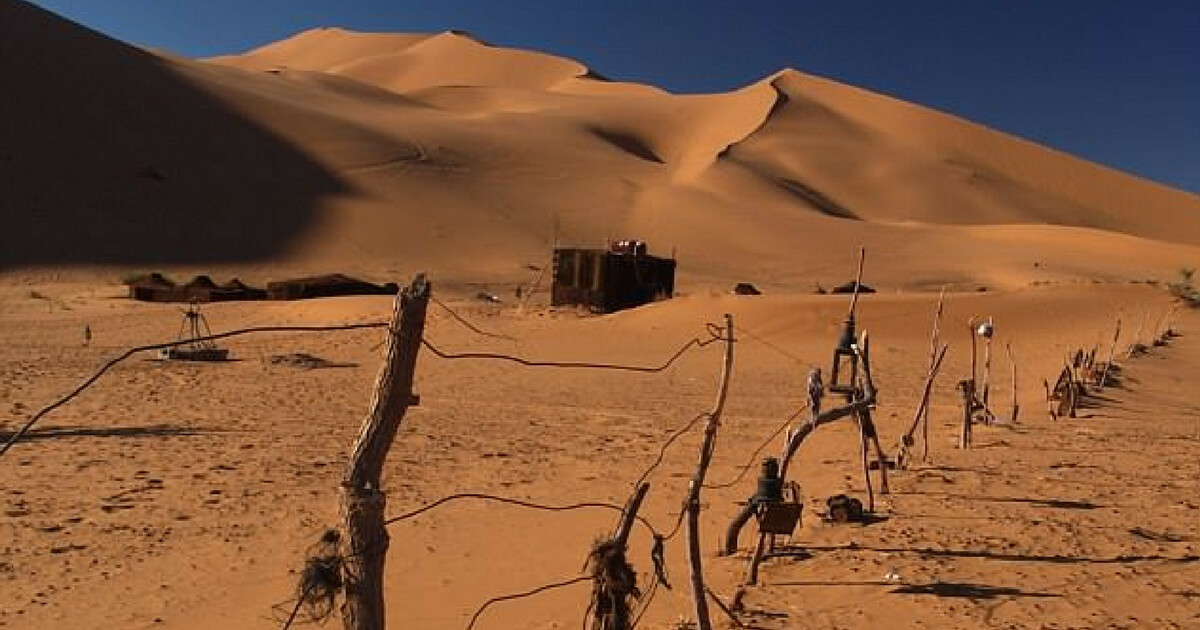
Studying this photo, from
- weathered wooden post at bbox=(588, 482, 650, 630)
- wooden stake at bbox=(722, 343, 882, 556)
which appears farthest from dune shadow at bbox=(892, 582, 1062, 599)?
weathered wooden post at bbox=(588, 482, 650, 630)

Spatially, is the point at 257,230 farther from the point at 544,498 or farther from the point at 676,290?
the point at 544,498

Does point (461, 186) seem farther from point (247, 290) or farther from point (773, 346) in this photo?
point (773, 346)

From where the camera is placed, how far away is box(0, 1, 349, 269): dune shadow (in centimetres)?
2839

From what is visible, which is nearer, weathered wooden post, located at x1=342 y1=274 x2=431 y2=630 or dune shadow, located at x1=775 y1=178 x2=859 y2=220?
weathered wooden post, located at x1=342 y1=274 x2=431 y2=630

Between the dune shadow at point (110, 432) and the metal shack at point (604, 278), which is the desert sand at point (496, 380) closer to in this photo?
the dune shadow at point (110, 432)

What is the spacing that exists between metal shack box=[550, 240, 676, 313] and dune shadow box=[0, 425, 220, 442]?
11.9m

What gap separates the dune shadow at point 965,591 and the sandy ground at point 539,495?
0.05ft

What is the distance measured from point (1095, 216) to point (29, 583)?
65624 mm

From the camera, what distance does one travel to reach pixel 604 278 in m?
20.3

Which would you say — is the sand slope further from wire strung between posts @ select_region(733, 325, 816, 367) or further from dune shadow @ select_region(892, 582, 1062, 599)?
dune shadow @ select_region(892, 582, 1062, 599)

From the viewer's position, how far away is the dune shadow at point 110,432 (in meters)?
8.15

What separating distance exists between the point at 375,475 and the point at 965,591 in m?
3.20

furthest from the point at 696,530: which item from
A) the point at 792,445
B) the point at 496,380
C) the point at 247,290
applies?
the point at 247,290

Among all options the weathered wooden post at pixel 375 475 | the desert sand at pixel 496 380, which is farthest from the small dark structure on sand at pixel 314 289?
the weathered wooden post at pixel 375 475
